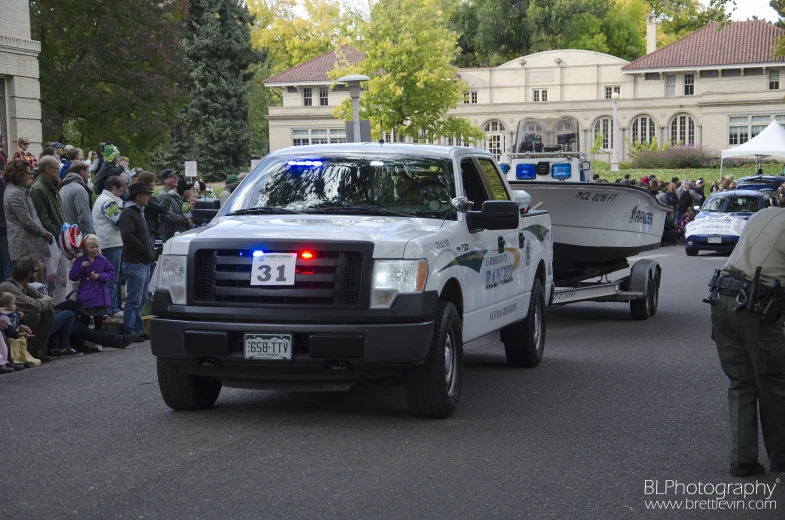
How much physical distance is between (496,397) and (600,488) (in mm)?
2966

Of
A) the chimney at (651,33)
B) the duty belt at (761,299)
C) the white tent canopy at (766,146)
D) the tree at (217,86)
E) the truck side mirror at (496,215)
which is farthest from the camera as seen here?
the chimney at (651,33)

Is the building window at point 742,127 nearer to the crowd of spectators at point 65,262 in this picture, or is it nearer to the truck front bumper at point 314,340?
the crowd of spectators at point 65,262

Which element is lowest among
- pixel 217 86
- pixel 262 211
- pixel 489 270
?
pixel 489 270

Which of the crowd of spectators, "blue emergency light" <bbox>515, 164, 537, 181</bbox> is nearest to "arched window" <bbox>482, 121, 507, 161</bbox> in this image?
"blue emergency light" <bbox>515, 164, 537, 181</bbox>

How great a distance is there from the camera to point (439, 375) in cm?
796

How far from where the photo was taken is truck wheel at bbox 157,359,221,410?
27.3 feet

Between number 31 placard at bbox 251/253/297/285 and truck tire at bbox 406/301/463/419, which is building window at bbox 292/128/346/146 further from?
number 31 placard at bbox 251/253/297/285

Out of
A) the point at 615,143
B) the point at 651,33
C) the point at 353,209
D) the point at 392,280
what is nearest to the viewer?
the point at 392,280

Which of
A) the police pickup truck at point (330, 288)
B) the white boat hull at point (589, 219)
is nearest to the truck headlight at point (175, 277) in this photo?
the police pickup truck at point (330, 288)

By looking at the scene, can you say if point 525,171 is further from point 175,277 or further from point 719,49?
point 719,49

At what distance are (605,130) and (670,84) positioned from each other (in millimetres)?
6037

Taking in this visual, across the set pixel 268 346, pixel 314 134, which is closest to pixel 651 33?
pixel 314 134

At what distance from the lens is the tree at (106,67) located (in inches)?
1307

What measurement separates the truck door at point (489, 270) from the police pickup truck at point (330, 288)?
0.14 feet
